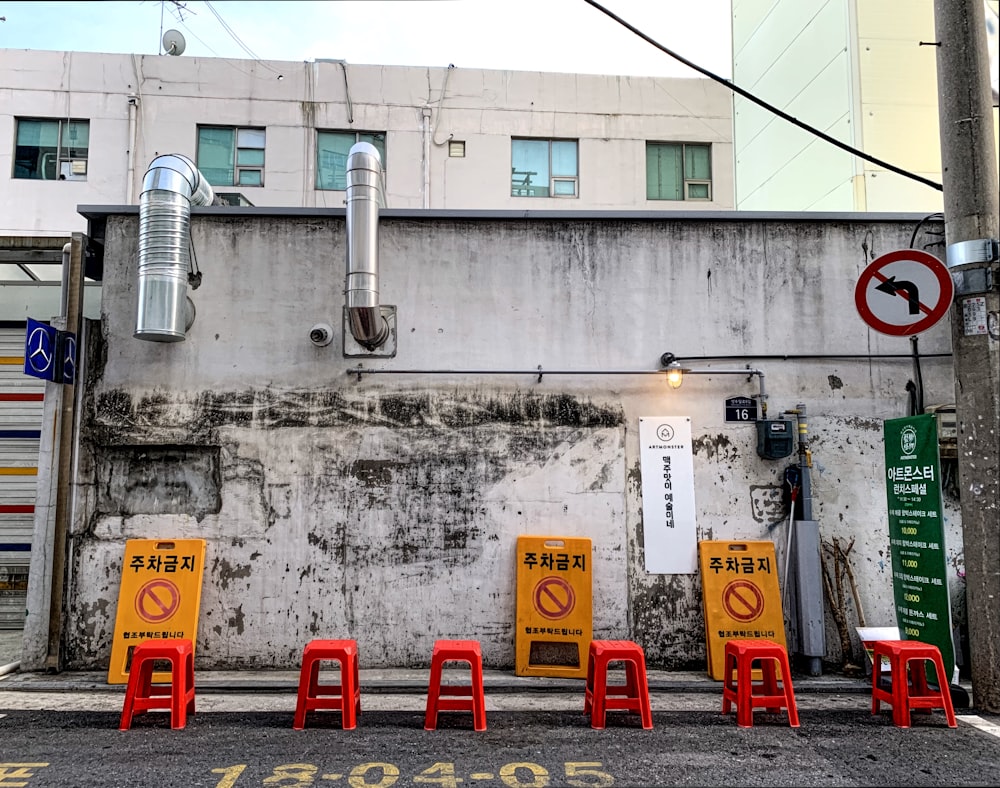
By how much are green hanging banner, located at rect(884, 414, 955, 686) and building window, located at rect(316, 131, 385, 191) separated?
49.8 ft

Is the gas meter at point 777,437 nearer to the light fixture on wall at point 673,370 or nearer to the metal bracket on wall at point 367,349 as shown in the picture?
the light fixture on wall at point 673,370

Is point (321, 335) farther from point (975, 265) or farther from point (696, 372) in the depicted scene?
point (975, 265)

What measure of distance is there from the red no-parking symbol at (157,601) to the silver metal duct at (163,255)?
247 centimetres

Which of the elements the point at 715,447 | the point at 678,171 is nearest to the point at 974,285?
the point at 715,447

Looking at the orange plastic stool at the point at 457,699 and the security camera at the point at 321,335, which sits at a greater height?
the security camera at the point at 321,335

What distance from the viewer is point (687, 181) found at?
1966 cm

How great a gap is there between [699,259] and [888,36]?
9616mm

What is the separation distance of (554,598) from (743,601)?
1.90 m

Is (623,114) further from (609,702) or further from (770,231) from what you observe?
(609,702)

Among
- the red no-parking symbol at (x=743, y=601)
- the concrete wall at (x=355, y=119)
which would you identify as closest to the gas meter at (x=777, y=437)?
the red no-parking symbol at (x=743, y=601)

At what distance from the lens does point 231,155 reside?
60.8 ft

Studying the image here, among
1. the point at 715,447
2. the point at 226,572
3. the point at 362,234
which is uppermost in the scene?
the point at 362,234

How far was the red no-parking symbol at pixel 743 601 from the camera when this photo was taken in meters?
7.40

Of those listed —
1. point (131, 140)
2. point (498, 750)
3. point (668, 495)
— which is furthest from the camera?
point (131, 140)
